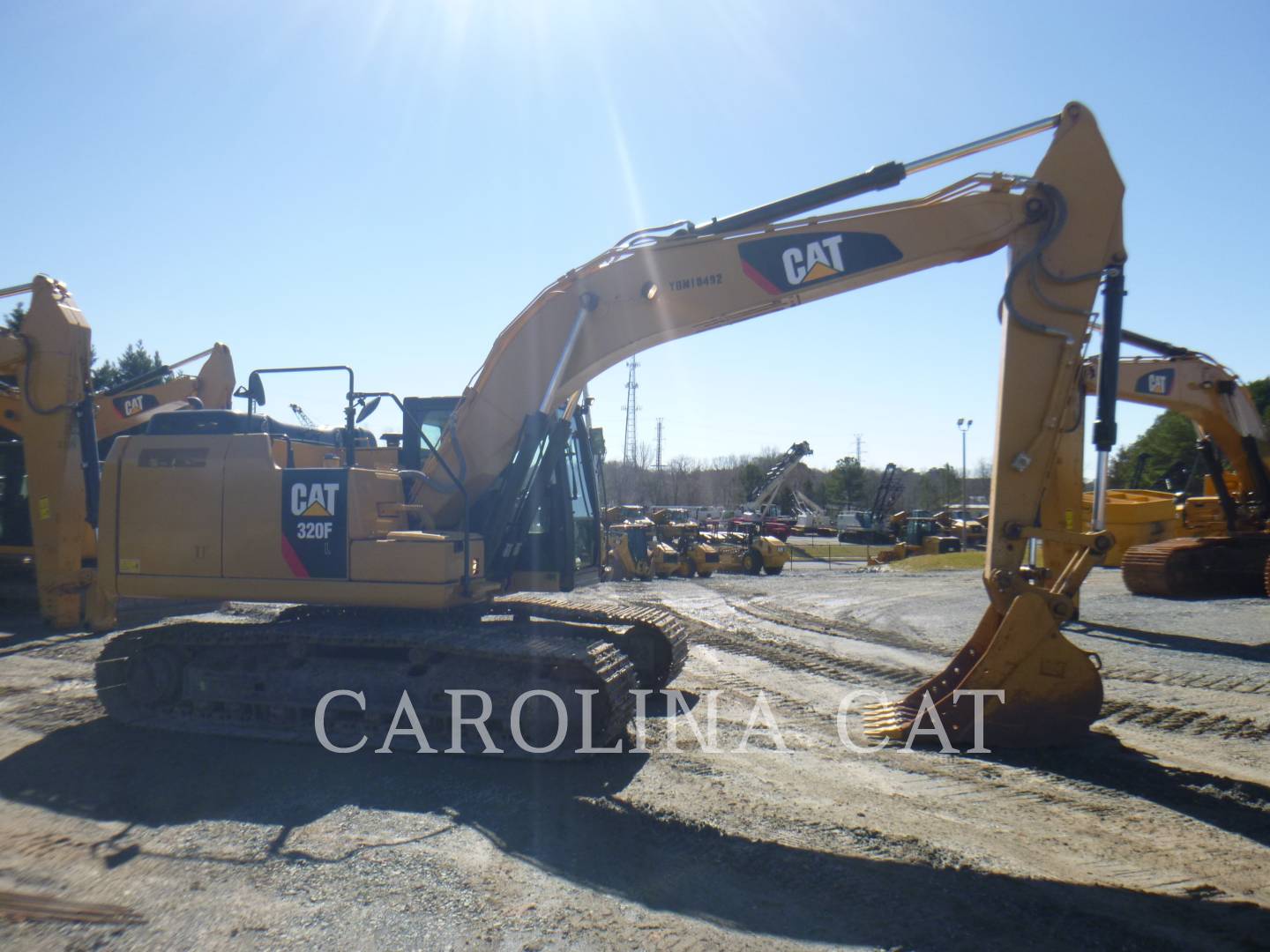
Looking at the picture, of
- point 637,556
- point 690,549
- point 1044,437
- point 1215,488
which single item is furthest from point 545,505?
point 690,549

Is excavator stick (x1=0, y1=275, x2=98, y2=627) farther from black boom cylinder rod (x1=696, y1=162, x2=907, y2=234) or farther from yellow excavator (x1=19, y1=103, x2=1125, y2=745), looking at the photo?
black boom cylinder rod (x1=696, y1=162, x2=907, y2=234)

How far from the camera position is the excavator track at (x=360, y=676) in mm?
6562

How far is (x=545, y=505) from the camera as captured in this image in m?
7.82

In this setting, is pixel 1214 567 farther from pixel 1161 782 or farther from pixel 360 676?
pixel 360 676

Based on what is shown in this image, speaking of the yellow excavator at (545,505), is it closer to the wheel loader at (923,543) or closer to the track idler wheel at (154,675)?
the track idler wheel at (154,675)

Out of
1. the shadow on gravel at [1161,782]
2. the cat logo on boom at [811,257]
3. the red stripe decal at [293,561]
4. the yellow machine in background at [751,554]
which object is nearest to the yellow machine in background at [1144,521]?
the yellow machine in background at [751,554]

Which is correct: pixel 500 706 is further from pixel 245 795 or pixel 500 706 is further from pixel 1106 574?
pixel 1106 574

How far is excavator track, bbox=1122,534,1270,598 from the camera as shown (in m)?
16.1

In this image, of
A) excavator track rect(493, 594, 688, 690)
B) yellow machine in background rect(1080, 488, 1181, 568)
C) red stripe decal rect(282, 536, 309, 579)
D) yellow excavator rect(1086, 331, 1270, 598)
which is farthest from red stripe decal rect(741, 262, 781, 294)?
yellow machine in background rect(1080, 488, 1181, 568)

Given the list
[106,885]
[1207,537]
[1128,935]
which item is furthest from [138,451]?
[1207,537]

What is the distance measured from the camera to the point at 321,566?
7090 mm

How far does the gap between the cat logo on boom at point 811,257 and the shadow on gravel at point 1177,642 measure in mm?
7130

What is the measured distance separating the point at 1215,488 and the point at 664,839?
15325mm

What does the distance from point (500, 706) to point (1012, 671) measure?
350cm
